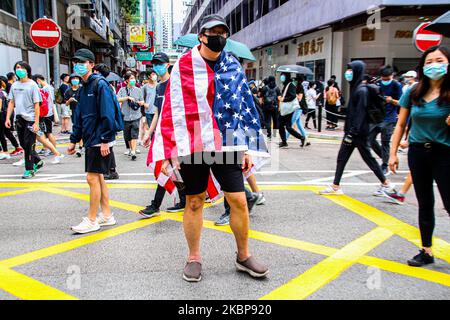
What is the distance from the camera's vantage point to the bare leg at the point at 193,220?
10.8 ft

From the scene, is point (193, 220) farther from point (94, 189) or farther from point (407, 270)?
point (407, 270)

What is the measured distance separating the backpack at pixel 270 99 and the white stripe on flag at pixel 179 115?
8.67 metres

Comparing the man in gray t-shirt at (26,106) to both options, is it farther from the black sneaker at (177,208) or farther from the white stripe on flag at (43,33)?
the white stripe on flag at (43,33)

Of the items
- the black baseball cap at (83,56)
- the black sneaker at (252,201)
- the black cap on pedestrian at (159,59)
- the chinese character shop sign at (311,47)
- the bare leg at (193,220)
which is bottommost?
the black sneaker at (252,201)

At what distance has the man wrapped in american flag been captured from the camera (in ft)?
10.3

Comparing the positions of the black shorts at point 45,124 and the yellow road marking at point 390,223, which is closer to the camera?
the yellow road marking at point 390,223

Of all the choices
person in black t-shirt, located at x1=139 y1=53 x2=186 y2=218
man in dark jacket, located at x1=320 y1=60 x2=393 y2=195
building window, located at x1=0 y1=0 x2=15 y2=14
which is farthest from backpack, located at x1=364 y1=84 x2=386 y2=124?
building window, located at x1=0 y1=0 x2=15 y2=14

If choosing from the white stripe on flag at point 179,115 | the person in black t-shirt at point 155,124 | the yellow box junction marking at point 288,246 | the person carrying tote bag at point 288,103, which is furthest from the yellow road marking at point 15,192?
the person carrying tote bag at point 288,103

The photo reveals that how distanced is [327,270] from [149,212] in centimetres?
238

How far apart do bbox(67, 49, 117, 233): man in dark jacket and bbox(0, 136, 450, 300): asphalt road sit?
45 centimetres

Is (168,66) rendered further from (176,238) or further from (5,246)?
(5,246)

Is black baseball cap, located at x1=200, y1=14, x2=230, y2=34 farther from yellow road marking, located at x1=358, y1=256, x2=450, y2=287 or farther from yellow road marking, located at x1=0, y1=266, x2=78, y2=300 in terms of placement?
yellow road marking, located at x1=358, y1=256, x2=450, y2=287

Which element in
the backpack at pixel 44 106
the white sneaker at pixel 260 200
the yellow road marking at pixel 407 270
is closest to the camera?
the yellow road marking at pixel 407 270

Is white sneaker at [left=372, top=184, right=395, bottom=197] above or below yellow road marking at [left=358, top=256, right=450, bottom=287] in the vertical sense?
above
